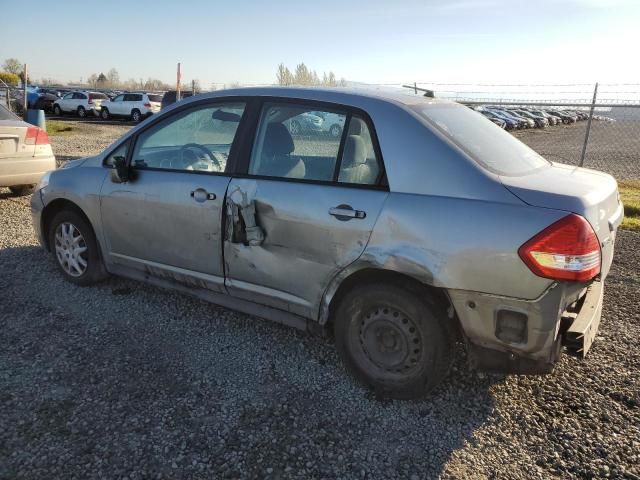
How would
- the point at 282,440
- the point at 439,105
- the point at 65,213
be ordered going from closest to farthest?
the point at 282,440 → the point at 439,105 → the point at 65,213

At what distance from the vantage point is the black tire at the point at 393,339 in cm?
282

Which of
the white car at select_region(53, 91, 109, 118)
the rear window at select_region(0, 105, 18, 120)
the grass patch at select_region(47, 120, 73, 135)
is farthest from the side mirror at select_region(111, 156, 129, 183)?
the white car at select_region(53, 91, 109, 118)

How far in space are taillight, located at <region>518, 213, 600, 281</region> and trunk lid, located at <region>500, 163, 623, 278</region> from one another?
0.29 feet

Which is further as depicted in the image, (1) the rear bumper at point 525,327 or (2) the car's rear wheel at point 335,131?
(2) the car's rear wheel at point 335,131

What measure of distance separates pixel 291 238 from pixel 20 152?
5681 millimetres

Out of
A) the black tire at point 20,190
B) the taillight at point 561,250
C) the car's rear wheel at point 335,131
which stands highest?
the car's rear wheel at point 335,131

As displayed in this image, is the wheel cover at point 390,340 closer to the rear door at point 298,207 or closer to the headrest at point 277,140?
the rear door at point 298,207

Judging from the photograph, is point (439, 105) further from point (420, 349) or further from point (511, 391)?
point (511, 391)

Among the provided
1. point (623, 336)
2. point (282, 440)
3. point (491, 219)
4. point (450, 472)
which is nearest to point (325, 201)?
point (491, 219)

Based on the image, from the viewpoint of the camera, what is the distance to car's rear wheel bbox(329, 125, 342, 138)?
10.2 feet

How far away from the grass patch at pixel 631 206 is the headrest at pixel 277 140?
561 cm

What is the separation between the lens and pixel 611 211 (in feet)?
9.45

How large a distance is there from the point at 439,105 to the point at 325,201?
106 cm

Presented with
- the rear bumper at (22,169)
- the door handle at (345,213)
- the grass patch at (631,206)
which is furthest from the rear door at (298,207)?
the grass patch at (631,206)
